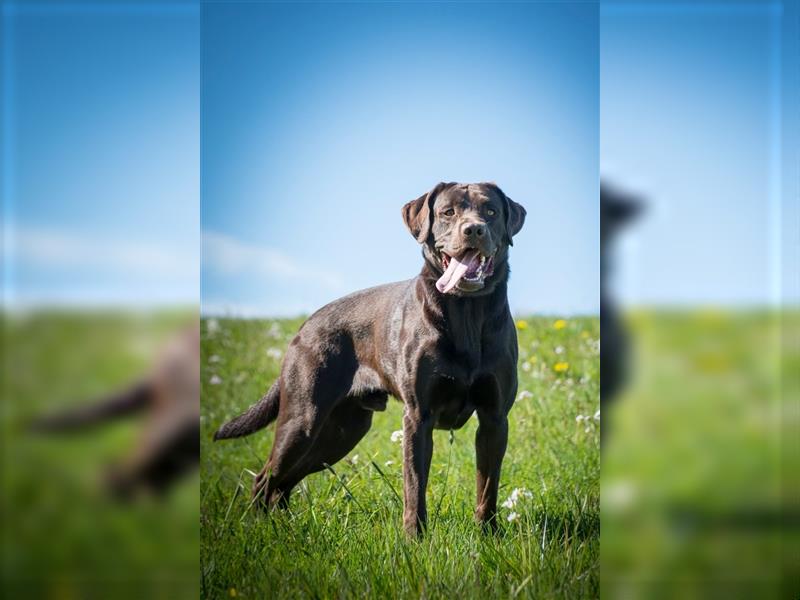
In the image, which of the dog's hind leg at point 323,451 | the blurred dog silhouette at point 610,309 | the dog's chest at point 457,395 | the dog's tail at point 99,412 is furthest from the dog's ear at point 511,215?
the dog's tail at point 99,412

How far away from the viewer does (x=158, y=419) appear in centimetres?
280

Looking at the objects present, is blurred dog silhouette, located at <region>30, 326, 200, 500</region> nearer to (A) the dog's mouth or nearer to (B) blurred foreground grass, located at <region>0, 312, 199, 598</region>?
(B) blurred foreground grass, located at <region>0, 312, 199, 598</region>

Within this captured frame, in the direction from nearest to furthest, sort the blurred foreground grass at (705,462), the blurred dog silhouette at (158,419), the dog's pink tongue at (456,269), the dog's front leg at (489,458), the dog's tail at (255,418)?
the blurred dog silhouette at (158,419)
the blurred foreground grass at (705,462)
the dog's pink tongue at (456,269)
the dog's front leg at (489,458)
the dog's tail at (255,418)

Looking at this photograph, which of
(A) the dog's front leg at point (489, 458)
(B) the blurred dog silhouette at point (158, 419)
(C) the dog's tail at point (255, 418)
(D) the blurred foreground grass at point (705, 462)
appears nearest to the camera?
(B) the blurred dog silhouette at point (158, 419)

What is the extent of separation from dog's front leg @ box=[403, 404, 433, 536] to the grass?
0.06 meters

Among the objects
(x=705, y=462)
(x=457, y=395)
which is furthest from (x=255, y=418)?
(x=705, y=462)

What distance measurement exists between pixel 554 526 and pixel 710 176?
50.5 inches

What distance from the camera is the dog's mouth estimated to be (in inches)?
114

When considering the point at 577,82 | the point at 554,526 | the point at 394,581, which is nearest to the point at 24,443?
the point at 394,581

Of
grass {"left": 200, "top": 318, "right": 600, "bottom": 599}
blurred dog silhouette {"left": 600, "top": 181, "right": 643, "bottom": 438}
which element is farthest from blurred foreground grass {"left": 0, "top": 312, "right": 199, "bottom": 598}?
blurred dog silhouette {"left": 600, "top": 181, "right": 643, "bottom": 438}

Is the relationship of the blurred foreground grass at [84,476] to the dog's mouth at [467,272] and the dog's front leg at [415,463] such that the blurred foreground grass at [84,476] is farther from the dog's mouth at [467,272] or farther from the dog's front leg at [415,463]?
the dog's mouth at [467,272]

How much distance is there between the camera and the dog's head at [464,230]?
2.88m

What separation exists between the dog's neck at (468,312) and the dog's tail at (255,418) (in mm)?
Answer: 694

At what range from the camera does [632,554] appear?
279 cm
